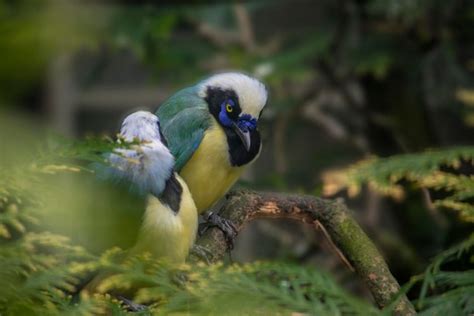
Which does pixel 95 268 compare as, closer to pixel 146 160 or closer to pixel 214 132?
pixel 146 160

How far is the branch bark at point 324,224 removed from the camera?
114cm

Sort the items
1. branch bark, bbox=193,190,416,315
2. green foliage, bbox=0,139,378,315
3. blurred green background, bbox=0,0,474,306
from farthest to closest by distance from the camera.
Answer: blurred green background, bbox=0,0,474,306 < branch bark, bbox=193,190,416,315 < green foliage, bbox=0,139,378,315

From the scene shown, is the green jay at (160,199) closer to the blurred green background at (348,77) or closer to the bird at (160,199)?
the bird at (160,199)

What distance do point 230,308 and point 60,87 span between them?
3585mm

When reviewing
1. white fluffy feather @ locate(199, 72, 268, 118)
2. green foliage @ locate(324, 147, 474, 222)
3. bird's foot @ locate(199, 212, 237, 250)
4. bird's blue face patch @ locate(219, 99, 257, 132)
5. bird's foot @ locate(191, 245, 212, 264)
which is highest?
white fluffy feather @ locate(199, 72, 268, 118)

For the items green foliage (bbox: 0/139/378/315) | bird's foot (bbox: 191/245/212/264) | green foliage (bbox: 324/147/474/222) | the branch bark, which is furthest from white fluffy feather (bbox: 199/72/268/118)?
green foliage (bbox: 0/139/378/315)

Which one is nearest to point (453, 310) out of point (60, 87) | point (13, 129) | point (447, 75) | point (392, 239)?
A: point (13, 129)

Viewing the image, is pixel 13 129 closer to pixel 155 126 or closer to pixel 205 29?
pixel 155 126

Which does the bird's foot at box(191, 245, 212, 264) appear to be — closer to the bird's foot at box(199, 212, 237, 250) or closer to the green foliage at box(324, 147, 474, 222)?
the bird's foot at box(199, 212, 237, 250)

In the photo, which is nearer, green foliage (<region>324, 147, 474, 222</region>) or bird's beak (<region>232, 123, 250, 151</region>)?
green foliage (<region>324, 147, 474, 222</region>)

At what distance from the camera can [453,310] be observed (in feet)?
2.53

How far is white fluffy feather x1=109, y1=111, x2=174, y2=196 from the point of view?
123 cm

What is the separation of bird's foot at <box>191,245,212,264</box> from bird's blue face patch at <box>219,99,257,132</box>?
606 millimetres

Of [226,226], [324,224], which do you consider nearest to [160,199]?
[226,226]
